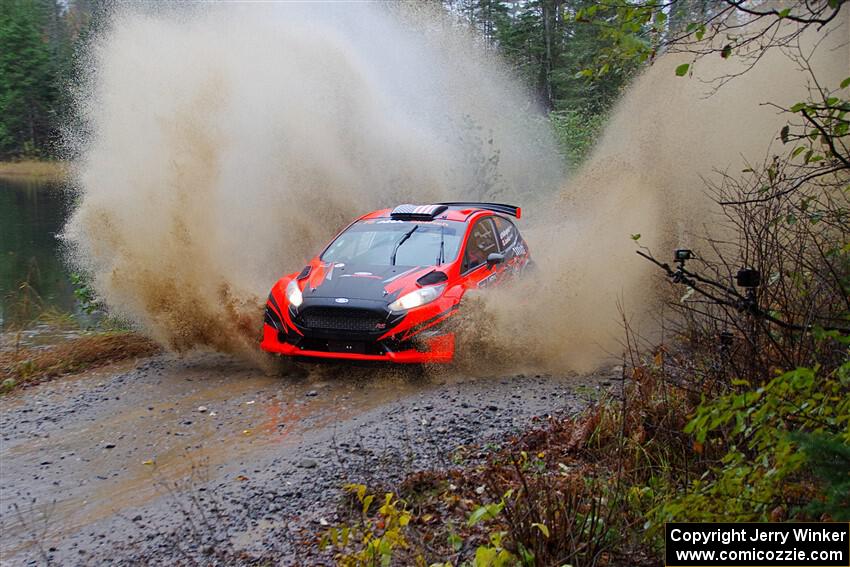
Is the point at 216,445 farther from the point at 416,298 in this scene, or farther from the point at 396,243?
the point at 396,243

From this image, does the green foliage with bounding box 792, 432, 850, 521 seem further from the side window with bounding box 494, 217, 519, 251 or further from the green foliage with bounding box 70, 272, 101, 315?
the green foliage with bounding box 70, 272, 101, 315

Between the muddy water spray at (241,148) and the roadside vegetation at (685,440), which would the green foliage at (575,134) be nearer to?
the muddy water spray at (241,148)

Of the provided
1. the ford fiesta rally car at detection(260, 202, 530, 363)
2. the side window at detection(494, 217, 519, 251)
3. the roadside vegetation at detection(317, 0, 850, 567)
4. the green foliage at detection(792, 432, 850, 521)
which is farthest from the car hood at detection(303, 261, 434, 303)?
the green foliage at detection(792, 432, 850, 521)

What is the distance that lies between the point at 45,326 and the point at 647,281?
33.9ft

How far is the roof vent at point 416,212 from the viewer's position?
10.3 m

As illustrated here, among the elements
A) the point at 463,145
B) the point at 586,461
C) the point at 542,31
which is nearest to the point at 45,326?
the point at 463,145

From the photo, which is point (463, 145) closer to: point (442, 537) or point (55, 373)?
point (55, 373)

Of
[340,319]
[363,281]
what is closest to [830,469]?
[340,319]

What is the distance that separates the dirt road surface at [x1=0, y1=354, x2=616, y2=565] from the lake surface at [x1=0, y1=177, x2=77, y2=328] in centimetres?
555

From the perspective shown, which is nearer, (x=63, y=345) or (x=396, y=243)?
(x=396, y=243)

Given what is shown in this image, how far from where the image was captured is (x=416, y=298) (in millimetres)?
8672

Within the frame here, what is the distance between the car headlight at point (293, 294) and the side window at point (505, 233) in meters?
2.88

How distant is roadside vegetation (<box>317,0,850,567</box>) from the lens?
356 cm

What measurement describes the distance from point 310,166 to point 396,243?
6.76 m
